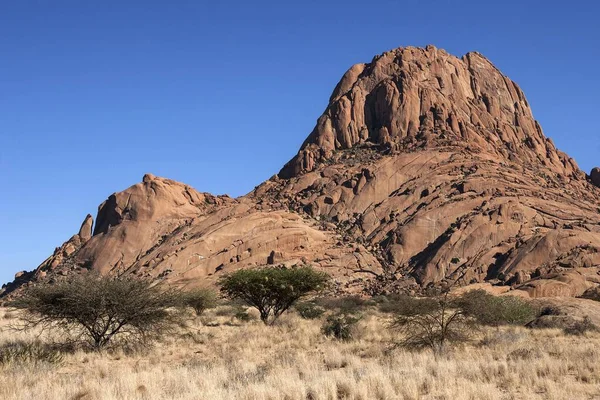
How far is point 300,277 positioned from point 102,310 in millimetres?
18797

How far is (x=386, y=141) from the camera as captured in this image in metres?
109

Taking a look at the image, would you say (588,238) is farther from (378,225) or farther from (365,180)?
(365,180)

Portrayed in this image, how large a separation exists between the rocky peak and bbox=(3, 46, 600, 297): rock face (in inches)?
13.7

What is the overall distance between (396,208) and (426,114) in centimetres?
2920

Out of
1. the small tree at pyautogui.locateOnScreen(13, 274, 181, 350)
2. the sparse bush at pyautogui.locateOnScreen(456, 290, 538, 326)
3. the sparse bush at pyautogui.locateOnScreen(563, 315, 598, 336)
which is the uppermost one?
the small tree at pyautogui.locateOnScreen(13, 274, 181, 350)

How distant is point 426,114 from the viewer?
11219 cm

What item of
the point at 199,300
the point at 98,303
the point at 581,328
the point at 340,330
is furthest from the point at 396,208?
the point at 98,303

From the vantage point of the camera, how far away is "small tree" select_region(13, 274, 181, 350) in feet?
71.8

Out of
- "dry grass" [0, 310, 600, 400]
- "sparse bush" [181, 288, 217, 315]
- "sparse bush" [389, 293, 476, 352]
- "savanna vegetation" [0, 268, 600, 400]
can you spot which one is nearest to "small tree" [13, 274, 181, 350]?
"savanna vegetation" [0, 268, 600, 400]

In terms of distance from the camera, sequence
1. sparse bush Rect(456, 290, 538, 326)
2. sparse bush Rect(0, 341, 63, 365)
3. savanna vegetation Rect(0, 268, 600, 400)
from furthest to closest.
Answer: sparse bush Rect(456, 290, 538, 326) < sparse bush Rect(0, 341, 63, 365) < savanna vegetation Rect(0, 268, 600, 400)

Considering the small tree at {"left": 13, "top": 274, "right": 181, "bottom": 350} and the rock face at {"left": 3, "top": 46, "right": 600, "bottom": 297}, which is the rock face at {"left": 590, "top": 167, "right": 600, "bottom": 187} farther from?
the small tree at {"left": 13, "top": 274, "right": 181, "bottom": 350}

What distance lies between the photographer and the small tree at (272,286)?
124ft

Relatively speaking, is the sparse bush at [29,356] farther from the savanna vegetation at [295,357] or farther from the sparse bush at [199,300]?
the sparse bush at [199,300]

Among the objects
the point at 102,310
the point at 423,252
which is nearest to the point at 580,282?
the point at 423,252
